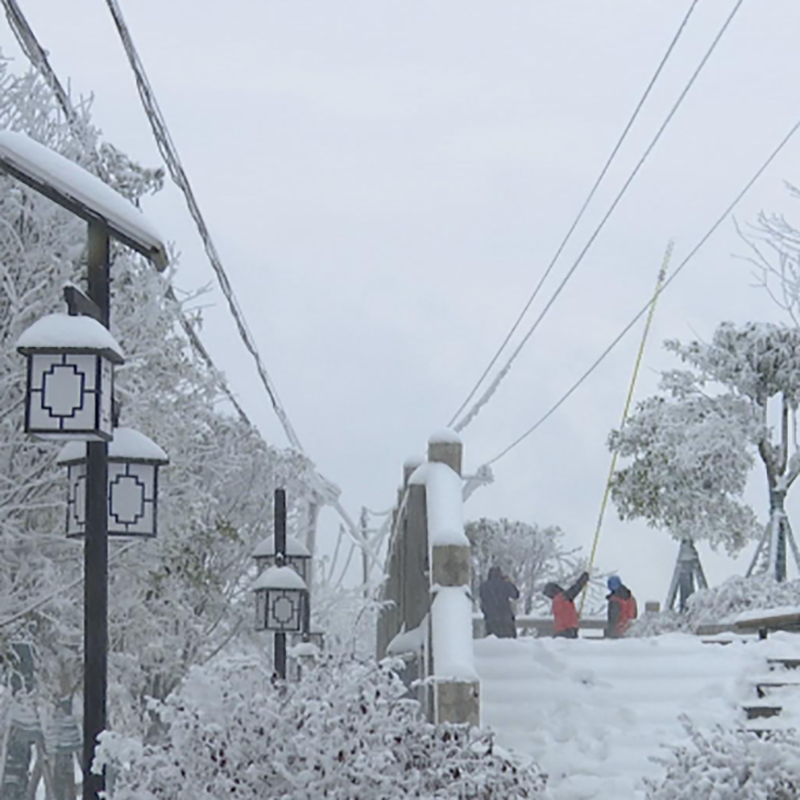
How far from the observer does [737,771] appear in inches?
249

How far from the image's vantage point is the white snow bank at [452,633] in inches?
378

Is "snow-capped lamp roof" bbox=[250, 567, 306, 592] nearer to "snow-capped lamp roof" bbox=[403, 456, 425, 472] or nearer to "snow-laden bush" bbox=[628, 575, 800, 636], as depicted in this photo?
"snow-capped lamp roof" bbox=[403, 456, 425, 472]

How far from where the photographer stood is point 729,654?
12.2 m

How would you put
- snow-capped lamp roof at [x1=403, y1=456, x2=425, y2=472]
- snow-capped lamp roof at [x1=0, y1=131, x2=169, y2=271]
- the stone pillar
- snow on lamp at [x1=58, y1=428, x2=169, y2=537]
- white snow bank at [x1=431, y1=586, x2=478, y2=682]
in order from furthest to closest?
snow-capped lamp roof at [x1=403, y1=456, x2=425, y2=472] < the stone pillar < white snow bank at [x1=431, y1=586, x2=478, y2=682] < snow on lamp at [x1=58, y1=428, x2=169, y2=537] < snow-capped lamp roof at [x1=0, y1=131, x2=169, y2=271]

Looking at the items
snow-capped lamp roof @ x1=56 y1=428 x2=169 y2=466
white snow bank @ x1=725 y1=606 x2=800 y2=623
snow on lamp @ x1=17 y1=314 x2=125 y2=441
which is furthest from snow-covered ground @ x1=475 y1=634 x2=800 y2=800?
snow on lamp @ x1=17 y1=314 x2=125 y2=441

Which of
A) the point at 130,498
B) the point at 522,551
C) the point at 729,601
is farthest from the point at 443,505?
the point at 522,551

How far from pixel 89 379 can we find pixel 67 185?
3.55ft

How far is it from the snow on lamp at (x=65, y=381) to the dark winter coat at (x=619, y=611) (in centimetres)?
1691

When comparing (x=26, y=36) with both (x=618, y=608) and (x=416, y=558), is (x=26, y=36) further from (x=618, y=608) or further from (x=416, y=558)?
(x=618, y=608)

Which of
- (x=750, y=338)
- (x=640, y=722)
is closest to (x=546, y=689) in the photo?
(x=640, y=722)

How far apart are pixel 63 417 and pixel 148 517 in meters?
1.29

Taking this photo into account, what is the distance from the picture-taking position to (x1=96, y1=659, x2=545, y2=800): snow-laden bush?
541 centimetres

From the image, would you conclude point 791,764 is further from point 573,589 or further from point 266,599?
point 573,589

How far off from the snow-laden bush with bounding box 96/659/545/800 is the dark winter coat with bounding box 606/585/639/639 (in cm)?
1724
